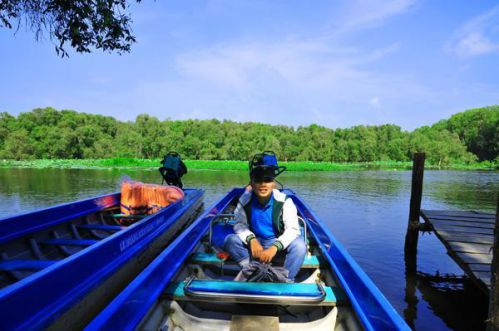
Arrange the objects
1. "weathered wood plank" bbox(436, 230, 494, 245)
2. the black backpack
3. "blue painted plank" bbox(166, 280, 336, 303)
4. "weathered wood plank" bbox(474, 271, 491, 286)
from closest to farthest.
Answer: "blue painted plank" bbox(166, 280, 336, 303) < "weathered wood plank" bbox(474, 271, 491, 286) < "weathered wood plank" bbox(436, 230, 494, 245) < the black backpack

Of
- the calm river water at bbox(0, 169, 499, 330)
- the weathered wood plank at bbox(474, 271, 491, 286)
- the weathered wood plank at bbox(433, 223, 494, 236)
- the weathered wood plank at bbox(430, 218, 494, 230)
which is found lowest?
the calm river water at bbox(0, 169, 499, 330)

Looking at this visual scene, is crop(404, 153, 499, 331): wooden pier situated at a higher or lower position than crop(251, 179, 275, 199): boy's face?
lower

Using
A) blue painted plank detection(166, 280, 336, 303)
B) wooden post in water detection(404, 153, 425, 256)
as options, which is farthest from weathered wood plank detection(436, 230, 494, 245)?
blue painted plank detection(166, 280, 336, 303)

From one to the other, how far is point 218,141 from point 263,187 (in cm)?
6949

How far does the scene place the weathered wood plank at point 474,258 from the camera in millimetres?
4672

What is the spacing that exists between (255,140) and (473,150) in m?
57.4

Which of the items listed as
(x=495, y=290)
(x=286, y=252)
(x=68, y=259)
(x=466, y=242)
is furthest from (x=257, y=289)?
(x=466, y=242)

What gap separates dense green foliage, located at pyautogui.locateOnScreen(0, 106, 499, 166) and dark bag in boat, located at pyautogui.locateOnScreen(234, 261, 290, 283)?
62415 millimetres

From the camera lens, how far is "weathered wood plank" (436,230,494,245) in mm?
5503

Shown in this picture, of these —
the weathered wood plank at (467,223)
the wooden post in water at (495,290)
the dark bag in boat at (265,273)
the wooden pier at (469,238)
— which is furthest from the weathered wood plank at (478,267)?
the dark bag in boat at (265,273)

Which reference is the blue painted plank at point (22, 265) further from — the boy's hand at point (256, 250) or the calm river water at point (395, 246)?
the calm river water at point (395, 246)

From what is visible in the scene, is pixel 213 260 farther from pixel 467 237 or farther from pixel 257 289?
pixel 467 237

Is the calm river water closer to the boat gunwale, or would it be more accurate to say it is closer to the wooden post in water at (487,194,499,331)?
the wooden post in water at (487,194,499,331)

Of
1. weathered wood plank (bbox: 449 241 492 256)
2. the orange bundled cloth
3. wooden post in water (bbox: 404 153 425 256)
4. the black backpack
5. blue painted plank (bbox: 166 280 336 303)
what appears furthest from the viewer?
the black backpack
